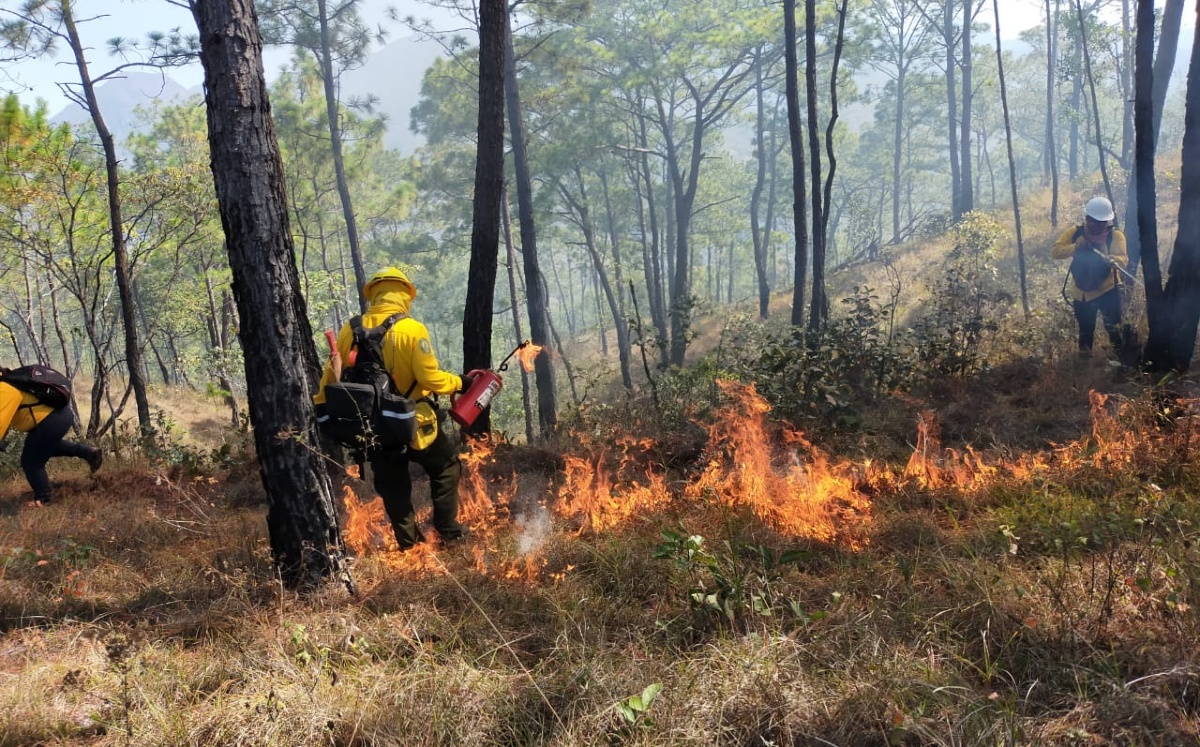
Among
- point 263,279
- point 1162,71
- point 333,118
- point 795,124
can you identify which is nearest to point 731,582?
point 263,279

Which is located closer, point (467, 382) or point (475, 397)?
point (475, 397)

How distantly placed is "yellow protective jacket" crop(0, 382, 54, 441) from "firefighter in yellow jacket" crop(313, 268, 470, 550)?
356cm

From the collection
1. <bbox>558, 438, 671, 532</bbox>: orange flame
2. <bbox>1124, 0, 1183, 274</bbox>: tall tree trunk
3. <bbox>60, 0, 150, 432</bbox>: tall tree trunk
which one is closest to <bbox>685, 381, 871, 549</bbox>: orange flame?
<bbox>558, 438, 671, 532</bbox>: orange flame

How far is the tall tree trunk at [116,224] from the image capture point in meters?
7.96

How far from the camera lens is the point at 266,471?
10.6 feet

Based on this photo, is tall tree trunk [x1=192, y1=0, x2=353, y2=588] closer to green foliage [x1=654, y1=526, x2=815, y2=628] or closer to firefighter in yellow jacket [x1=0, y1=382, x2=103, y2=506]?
green foliage [x1=654, y1=526, x2=815, y2=628]

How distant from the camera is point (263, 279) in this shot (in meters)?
3.12

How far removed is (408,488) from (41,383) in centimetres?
418

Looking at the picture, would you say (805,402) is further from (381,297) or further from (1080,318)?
(381,297)

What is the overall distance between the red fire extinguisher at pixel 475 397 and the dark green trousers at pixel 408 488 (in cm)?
22

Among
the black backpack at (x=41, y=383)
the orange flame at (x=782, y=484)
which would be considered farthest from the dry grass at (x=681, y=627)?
the black backpack at (x=41, y=383)

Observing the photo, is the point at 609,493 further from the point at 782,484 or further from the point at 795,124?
the point at 795,124

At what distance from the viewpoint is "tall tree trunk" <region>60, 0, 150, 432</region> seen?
26.1 ft

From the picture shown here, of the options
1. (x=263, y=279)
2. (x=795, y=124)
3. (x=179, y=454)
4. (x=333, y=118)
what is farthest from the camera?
(x=333, y=118)
